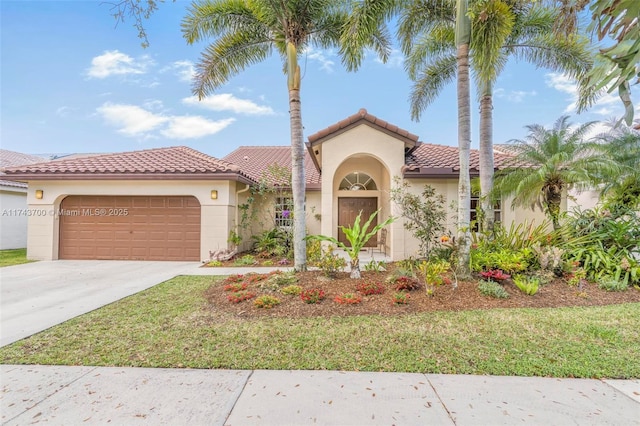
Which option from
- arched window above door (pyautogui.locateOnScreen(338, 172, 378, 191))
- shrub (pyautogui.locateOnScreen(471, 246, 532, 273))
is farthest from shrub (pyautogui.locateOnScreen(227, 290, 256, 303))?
arched window above door (pyautogui.locateOnScreen(338, 172, 378, 191))

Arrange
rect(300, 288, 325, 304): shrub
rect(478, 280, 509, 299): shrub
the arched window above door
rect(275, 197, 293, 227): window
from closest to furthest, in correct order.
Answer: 1. rect(300, 288, 325, 304): shrub
2. rect(478, 280, 509, 299): shrub
3. rect(275, 197, 293, 227): window
4. the arched window above door

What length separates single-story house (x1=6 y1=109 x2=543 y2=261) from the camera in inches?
420

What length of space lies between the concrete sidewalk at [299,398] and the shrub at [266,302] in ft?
6.79

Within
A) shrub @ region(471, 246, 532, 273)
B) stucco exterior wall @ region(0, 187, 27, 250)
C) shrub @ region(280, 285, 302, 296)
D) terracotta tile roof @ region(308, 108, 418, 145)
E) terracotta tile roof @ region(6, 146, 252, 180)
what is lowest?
shrub @ region(280, 285, 302, 296)

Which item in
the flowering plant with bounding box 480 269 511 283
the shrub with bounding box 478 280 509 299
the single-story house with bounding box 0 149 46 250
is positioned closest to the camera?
the shrub with bounding box 478 280 509 299

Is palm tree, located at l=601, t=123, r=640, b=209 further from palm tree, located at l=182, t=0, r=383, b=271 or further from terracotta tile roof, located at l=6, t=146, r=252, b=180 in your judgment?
terracotta tile roof, located at l=6, t=146, r=252, b=180

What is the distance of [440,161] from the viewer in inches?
448

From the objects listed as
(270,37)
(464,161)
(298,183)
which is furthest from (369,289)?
(270,37)

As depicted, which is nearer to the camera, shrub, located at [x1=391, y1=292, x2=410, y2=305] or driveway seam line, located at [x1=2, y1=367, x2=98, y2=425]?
driveway seam line, located at [x1=2, y1=367, x2=98, y2=425]

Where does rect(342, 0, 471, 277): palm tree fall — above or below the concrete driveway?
above

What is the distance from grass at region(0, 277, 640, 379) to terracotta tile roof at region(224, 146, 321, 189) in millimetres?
9582

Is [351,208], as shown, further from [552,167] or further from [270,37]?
[270,37]

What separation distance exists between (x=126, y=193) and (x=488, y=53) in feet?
42.0

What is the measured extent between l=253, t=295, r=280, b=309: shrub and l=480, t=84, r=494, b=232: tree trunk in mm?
6374
